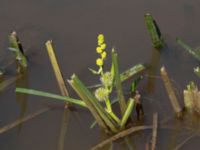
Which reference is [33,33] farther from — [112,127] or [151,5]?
[112,127]

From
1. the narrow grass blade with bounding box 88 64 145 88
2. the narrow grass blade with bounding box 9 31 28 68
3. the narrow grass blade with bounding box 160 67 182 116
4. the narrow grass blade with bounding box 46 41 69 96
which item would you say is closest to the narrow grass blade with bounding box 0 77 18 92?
the narrow grass blade with bounding box 9 31 28 68

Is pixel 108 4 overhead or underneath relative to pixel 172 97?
overhead

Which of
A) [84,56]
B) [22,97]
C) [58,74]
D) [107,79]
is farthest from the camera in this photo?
[84,56]

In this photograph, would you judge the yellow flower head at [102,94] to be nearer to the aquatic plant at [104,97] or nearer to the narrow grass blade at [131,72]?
the aquatic plant at [104,97]

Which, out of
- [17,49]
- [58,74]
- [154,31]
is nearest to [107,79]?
[58,74]

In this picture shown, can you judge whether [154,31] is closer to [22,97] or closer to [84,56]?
[84,56]

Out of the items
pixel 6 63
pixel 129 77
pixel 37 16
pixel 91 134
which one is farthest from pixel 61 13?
pixel 91 134
